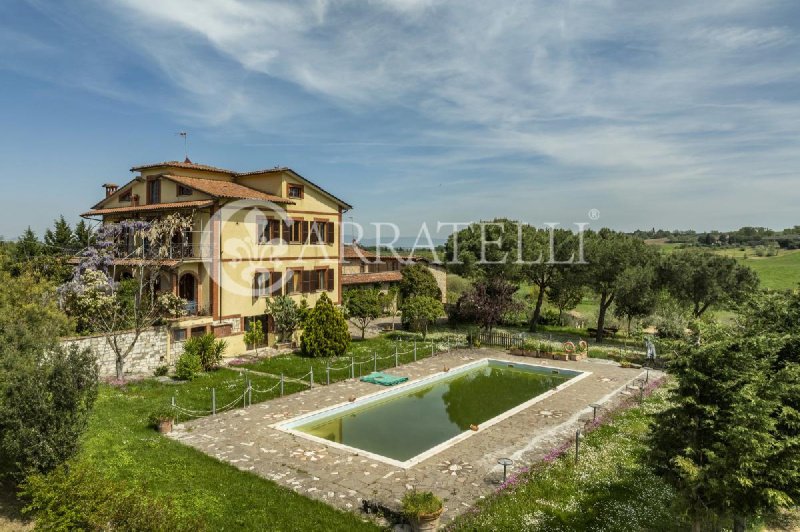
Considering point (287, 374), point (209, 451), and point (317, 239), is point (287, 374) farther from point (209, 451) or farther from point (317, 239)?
point (317, 239)

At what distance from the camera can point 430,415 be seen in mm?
18188

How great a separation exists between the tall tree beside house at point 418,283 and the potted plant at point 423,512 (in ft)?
92.8

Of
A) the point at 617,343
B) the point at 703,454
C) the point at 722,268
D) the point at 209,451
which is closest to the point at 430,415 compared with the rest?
the point at 209,451

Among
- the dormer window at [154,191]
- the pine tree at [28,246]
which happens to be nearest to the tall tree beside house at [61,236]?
the pine tree at [28,246]

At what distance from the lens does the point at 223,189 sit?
26672 millimetres

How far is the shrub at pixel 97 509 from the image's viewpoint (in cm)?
674

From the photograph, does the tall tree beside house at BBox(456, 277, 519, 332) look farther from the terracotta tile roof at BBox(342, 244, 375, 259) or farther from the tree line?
the terracotta tile roof at BBox(342, 244, 375, 259)

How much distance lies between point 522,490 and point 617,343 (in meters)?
23.6

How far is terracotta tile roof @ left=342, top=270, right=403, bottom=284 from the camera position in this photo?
38.5 m

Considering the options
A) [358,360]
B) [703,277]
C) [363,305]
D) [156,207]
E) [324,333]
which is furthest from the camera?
[703,277]

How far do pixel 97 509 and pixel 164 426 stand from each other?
8101 mm

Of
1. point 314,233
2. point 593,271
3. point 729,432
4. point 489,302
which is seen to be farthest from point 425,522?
point 593,271

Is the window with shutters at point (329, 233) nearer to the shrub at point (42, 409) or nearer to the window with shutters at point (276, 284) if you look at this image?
the window with shutters at point (276, 284)

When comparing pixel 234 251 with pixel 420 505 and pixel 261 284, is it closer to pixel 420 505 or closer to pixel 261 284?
pixel 261 284
